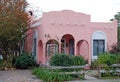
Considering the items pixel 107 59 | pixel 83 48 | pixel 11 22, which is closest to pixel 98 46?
pixel 83 48

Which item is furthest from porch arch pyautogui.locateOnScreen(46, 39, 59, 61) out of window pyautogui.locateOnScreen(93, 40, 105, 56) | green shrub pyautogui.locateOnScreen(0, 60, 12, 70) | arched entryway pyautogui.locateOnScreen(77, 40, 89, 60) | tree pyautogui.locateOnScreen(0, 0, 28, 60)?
window pyautogui.locateOnScreen(93, 40, 105, 56)

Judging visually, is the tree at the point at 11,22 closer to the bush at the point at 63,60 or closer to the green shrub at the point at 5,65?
the green shrub at the point at 5,65

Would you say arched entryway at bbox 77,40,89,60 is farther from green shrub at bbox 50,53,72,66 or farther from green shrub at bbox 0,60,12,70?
green shrub at bbox 50,53,72,66

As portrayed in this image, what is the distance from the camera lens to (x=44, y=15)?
75.7 feet

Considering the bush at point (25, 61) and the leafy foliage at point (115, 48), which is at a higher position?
the leafy foliage at point (115, 48)

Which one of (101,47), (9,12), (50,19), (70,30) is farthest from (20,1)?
(101,47)

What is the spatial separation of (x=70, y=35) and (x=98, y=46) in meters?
3.06

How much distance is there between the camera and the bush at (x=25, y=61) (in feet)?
79.9

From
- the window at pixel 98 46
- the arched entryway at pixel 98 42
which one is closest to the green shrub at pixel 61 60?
the arched entryway at pixel 98 42

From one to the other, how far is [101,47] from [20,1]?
8928mm

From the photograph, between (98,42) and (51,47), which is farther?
(98,42)

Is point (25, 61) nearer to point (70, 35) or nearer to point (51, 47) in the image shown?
point (51, 47)

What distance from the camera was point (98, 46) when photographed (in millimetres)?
25547

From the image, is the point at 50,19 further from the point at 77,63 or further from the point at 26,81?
the point at 26,81
